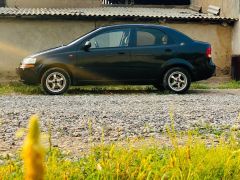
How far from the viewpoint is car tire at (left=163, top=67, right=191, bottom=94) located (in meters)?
11.6

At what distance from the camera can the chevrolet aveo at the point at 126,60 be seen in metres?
11.5

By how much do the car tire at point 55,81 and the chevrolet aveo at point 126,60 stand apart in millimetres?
17

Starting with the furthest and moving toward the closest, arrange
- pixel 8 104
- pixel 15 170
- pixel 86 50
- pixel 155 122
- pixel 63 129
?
pixel 86 50 < pixel 8 104 < pixel 155 122 < pixel 63 129 < pixel 15 170

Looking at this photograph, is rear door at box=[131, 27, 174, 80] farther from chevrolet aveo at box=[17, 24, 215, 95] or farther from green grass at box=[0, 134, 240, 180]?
green grass at box=[0, 134, 240, 180]

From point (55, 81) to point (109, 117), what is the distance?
4959mm

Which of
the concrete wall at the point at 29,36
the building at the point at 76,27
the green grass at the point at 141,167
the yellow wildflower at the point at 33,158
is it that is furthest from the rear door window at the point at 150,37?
the yellow wildflower at the point at 33,158

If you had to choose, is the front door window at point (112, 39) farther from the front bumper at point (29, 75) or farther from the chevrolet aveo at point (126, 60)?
the front bumper at point (29, 75)

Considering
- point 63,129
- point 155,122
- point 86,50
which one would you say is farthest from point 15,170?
point 86,50

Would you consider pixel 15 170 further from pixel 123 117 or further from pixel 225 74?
pixel 225 74

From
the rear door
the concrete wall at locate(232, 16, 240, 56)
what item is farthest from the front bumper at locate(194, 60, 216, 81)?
the concrete wall at locate(232, 16, 240, 56)

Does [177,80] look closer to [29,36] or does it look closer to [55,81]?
[55,81]

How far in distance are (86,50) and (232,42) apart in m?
8.65

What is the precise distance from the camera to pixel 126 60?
11781 millimetres

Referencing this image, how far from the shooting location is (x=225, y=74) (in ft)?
60.4
